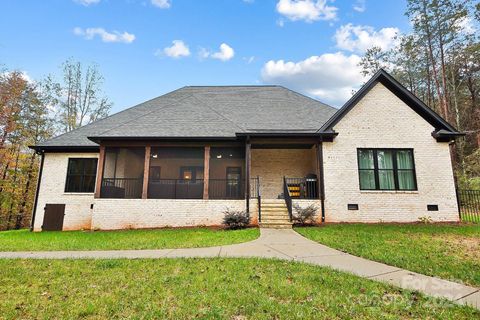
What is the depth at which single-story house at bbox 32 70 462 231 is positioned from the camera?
11023mm

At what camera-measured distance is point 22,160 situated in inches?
825

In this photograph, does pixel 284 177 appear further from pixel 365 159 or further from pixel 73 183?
pixel 73 183

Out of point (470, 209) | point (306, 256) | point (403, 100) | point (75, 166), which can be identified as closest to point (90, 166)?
point (75, 166)

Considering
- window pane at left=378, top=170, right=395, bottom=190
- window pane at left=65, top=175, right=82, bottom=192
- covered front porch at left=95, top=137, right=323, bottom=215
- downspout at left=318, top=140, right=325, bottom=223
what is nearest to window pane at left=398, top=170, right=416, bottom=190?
window pane at left=378, top=170, right=395, bottom=190

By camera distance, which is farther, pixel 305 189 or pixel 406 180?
pixel 305 189

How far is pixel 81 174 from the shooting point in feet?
42.6

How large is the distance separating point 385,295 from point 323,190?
8189mm

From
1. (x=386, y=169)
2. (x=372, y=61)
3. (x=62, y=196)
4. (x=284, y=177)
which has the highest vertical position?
(x=372, y=61)

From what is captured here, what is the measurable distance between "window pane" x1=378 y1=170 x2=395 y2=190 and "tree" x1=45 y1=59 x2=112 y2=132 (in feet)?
85.3

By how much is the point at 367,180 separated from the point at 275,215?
4848 millimetres

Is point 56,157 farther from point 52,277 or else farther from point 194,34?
point 194,34

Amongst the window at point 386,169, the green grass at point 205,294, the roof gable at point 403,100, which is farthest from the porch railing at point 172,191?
the window at point 386,169

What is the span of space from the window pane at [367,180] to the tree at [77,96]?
83.0ft

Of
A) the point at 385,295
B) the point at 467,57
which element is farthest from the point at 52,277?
the point at 467,57
